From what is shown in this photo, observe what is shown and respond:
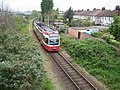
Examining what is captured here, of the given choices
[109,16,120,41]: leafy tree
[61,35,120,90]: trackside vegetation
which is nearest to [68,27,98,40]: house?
[109,16,120,41]: leafy tree

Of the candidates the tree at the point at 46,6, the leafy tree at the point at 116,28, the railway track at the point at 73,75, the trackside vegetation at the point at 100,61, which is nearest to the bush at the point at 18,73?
the railway track at the point at 73,75

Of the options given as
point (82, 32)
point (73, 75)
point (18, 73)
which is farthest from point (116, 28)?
point (18, 73)

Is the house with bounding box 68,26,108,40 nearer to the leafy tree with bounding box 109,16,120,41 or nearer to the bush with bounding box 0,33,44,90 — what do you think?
the leafy tree with bounding box 109,16,120,41

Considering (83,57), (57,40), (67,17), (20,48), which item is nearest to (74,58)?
(83,57)

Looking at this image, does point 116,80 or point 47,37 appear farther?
point 47,37

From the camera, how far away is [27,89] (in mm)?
10367

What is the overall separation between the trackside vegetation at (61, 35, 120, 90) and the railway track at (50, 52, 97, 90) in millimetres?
1219

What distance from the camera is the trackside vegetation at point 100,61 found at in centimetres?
1586

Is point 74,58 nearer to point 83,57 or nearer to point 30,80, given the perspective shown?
point 83,57

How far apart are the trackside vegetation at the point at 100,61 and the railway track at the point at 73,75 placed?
122 cm

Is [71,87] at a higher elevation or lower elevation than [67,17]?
lower

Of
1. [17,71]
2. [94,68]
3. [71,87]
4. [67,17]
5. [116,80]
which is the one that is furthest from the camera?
[67,17]

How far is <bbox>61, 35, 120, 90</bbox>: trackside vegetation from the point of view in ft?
52.0

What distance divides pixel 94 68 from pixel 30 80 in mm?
9634
